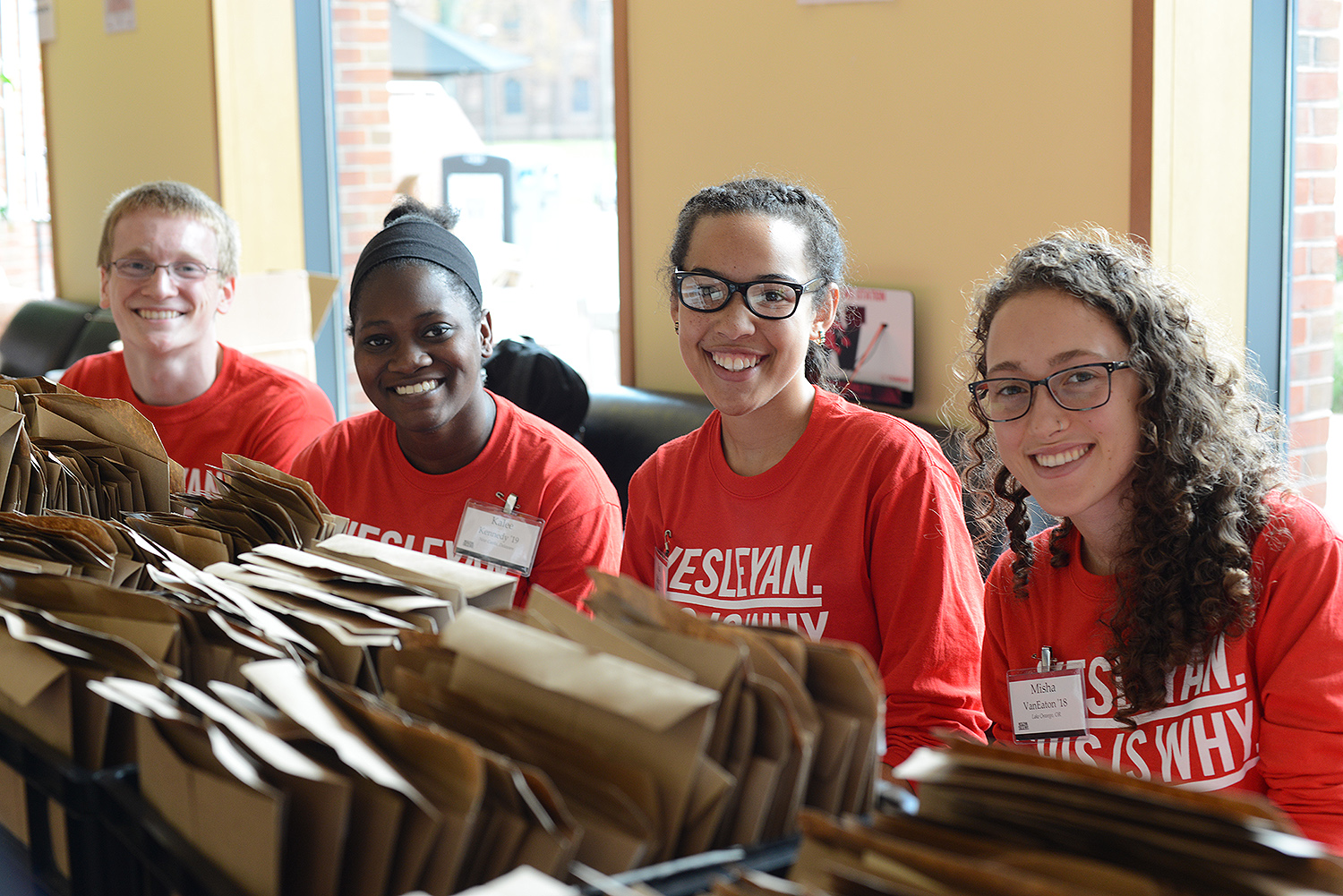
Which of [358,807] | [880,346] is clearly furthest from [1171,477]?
[880,346]

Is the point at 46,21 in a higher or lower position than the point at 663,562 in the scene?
higher

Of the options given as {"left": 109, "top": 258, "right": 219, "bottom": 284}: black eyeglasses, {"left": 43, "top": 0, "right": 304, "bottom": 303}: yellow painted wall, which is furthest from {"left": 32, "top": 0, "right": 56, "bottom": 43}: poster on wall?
{"left": 109, "top": 258, "right": 219, "bottom": 284}: black eyeglasses

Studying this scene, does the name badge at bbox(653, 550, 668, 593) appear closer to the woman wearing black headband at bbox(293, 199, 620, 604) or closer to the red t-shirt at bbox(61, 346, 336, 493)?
the woman wearing black headband at bbox(293, 199, 620, 604)

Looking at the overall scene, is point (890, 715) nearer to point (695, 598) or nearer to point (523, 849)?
point (695, 598)

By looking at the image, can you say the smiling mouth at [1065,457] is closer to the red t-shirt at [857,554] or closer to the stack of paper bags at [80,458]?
the red t-shirt at [857,554]

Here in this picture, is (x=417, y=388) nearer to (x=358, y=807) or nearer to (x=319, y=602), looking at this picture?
(x=319, y=602)

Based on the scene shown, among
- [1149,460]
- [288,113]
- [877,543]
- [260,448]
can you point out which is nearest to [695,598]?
[877,543]

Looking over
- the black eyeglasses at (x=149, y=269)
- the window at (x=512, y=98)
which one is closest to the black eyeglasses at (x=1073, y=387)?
the black eyeglasses at (x=149, y=269)

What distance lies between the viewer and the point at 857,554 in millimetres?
1782

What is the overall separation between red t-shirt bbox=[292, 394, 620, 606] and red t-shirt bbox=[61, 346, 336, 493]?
1.34 feet

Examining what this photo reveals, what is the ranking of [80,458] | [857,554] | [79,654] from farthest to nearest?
1. [857,554]
2. [80,458]
3. [79,654]

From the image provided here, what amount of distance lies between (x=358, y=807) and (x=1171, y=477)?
1.22 m

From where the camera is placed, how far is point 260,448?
8.65 feet

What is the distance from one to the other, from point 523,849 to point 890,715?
3.73ft
